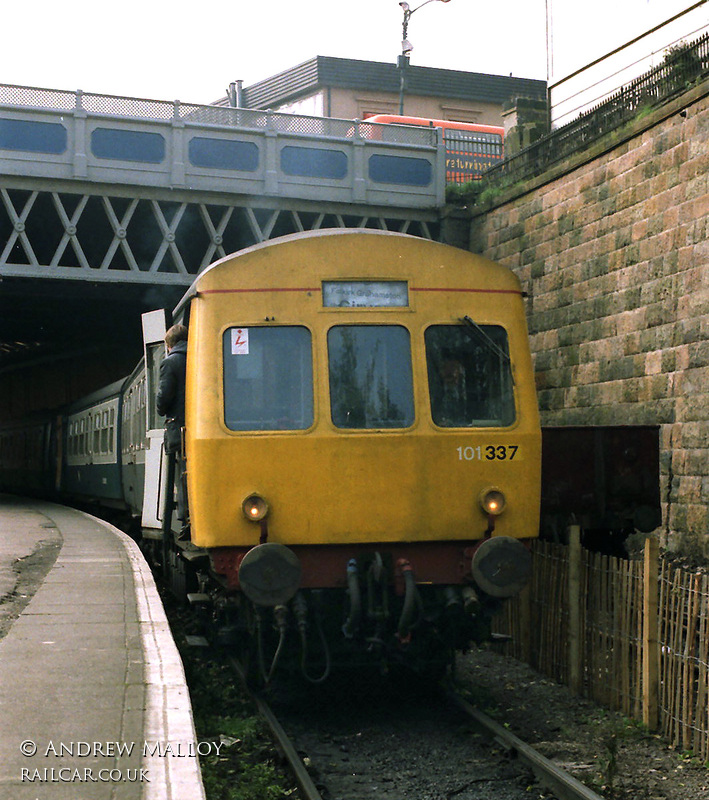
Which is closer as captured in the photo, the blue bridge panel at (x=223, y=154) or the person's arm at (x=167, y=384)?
the person's arm at (x=167, y=384)

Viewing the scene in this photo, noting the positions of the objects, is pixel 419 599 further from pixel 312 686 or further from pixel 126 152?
pixel 126 152

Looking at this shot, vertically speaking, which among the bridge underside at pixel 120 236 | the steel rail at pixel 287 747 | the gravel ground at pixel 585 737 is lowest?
the gravel ground at pixel 585 737

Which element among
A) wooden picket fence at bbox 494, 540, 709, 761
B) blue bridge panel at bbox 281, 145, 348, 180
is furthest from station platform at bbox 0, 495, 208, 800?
blue bridge panel at bbox 281, 145, 348, 180

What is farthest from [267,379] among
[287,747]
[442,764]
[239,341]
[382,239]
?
[442,764]

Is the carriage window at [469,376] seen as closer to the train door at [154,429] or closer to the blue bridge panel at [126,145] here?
the train door at [154,429]

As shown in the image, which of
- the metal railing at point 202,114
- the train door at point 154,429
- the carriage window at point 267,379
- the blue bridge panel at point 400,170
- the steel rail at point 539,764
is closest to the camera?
the steel rail at point 539,764

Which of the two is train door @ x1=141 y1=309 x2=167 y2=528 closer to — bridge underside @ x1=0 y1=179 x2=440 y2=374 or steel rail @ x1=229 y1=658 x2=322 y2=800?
steel rail @ x1=229 y1=658 x2=322 y2=800

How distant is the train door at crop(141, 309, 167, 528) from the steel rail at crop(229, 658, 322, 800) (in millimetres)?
2462

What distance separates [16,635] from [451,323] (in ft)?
12.0

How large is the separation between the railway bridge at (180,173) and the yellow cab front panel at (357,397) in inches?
712

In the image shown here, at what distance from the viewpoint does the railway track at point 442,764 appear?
20.0 feet

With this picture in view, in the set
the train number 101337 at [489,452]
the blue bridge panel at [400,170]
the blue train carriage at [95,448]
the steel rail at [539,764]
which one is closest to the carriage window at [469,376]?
the train number 101337 at [489,452]

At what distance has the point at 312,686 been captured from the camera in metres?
8.52

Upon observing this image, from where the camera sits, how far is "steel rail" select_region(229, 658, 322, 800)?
5.88 meters
